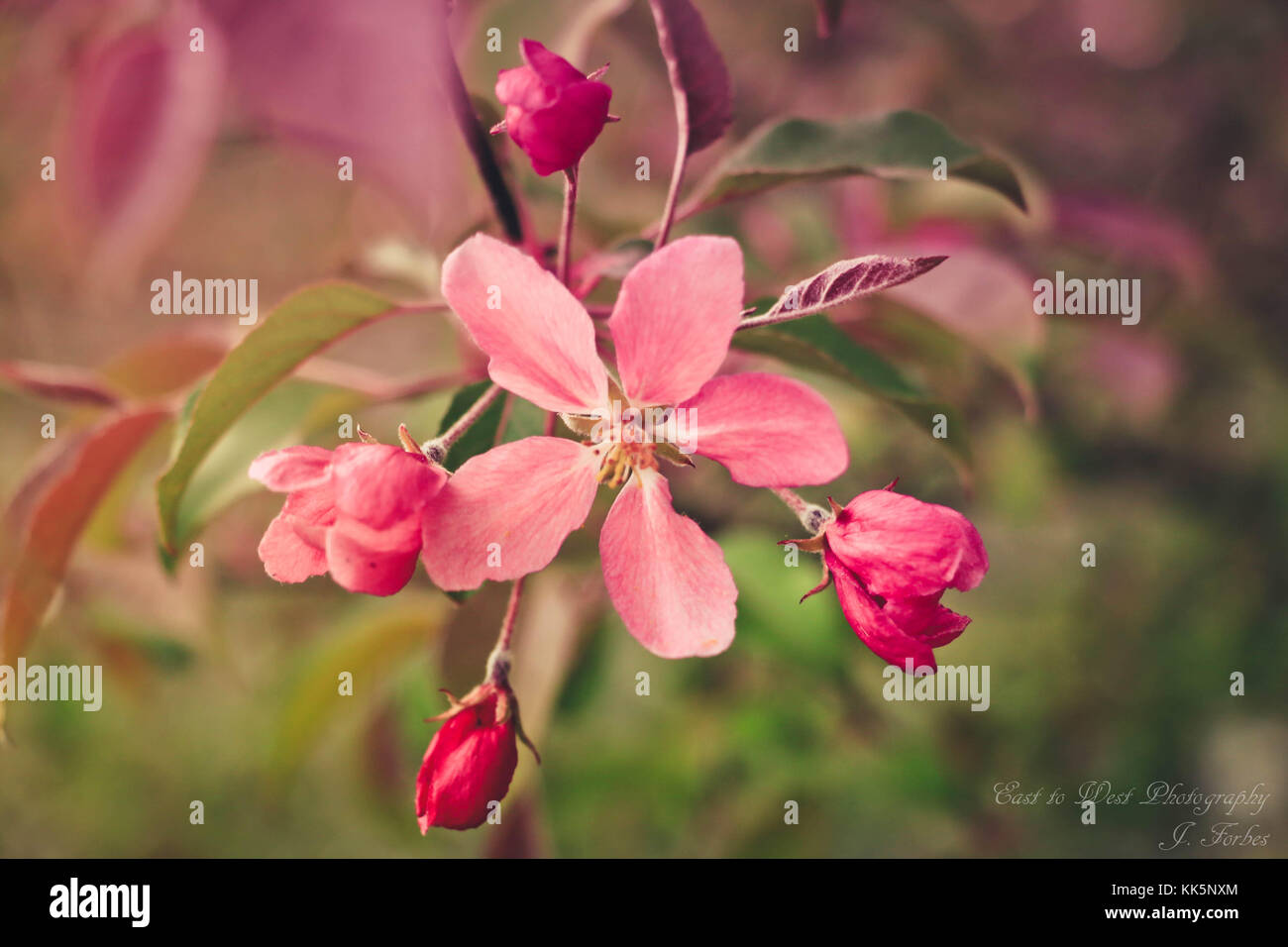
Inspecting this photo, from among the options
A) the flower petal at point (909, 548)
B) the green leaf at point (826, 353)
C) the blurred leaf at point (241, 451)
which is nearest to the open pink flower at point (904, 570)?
the flower petal at point (909, 548)

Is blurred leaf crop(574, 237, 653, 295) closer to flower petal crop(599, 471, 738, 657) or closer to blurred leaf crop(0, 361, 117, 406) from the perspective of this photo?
flower petal crop(599, 471, 738, 657)

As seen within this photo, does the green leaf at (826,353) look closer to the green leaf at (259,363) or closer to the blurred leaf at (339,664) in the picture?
the green leaf at (259,363)

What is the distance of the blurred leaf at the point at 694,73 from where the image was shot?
0.53m

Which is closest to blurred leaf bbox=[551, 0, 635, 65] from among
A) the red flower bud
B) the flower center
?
the flower center

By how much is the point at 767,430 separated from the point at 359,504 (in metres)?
0.19

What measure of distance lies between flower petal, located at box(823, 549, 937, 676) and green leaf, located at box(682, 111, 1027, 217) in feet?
0.84

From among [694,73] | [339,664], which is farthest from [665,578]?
[339,664]

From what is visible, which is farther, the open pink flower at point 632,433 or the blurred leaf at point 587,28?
the blurred leaf at point 587,28

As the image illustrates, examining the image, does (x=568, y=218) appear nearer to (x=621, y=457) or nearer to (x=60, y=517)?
(x=621, y=457)

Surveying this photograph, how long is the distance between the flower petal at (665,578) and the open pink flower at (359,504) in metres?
0.09

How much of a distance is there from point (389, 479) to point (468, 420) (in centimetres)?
9

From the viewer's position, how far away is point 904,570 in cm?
44

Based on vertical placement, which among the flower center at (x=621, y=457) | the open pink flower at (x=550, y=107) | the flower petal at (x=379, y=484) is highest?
the open pink flower at (x=550, y=107)

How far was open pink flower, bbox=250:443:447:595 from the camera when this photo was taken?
40 cm
